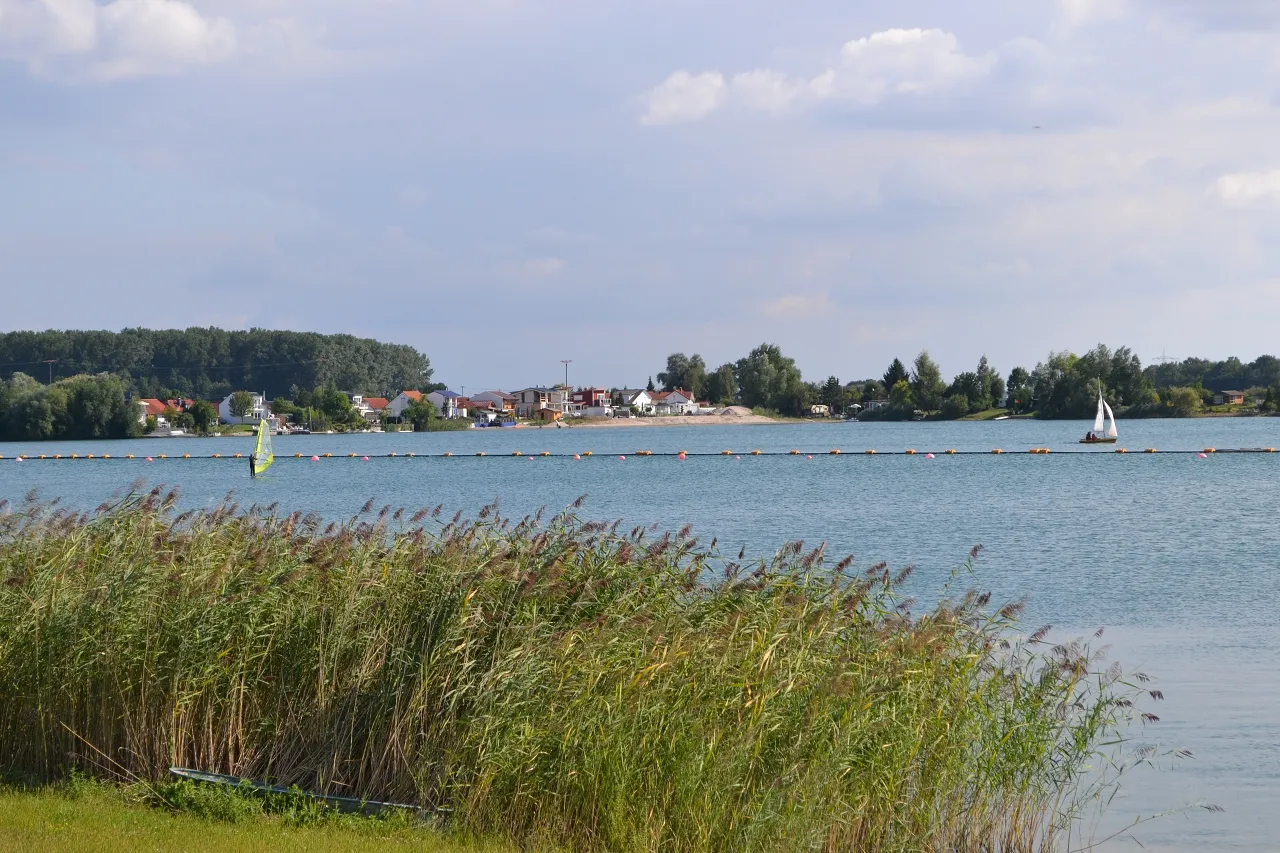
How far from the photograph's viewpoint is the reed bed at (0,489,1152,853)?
9648 millimetres

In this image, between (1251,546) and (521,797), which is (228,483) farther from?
(521,797)

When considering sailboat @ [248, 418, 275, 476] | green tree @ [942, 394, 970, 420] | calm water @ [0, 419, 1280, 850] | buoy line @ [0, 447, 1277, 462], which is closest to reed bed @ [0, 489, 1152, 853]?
calm water @ [0, 419, 1280, 850]

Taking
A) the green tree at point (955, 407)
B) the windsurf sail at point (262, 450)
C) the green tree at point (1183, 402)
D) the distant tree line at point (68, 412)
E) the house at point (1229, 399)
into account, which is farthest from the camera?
the green tree at point (955, 407)

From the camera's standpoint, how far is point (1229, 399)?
19062 cm

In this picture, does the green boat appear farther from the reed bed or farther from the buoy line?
the buoy line

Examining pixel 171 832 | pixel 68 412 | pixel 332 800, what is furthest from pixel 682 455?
pixel 68 412

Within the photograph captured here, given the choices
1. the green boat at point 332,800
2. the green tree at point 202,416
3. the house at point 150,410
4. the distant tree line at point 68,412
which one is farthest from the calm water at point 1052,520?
the green tree at point 202,416

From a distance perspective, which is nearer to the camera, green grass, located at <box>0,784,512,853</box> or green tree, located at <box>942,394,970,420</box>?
green grass, located at <box>0,784,512,853</box>

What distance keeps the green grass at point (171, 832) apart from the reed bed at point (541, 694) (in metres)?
0.64

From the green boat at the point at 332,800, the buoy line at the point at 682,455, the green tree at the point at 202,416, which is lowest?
the buoy line at the point at 682,455

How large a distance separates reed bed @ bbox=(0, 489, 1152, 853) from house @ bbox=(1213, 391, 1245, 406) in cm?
18978

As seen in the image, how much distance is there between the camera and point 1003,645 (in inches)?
513

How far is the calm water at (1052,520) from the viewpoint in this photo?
15078 mm

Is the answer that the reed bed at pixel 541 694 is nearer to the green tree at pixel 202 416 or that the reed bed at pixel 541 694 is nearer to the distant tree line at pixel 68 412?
the distant tree line at pixel 68 412
